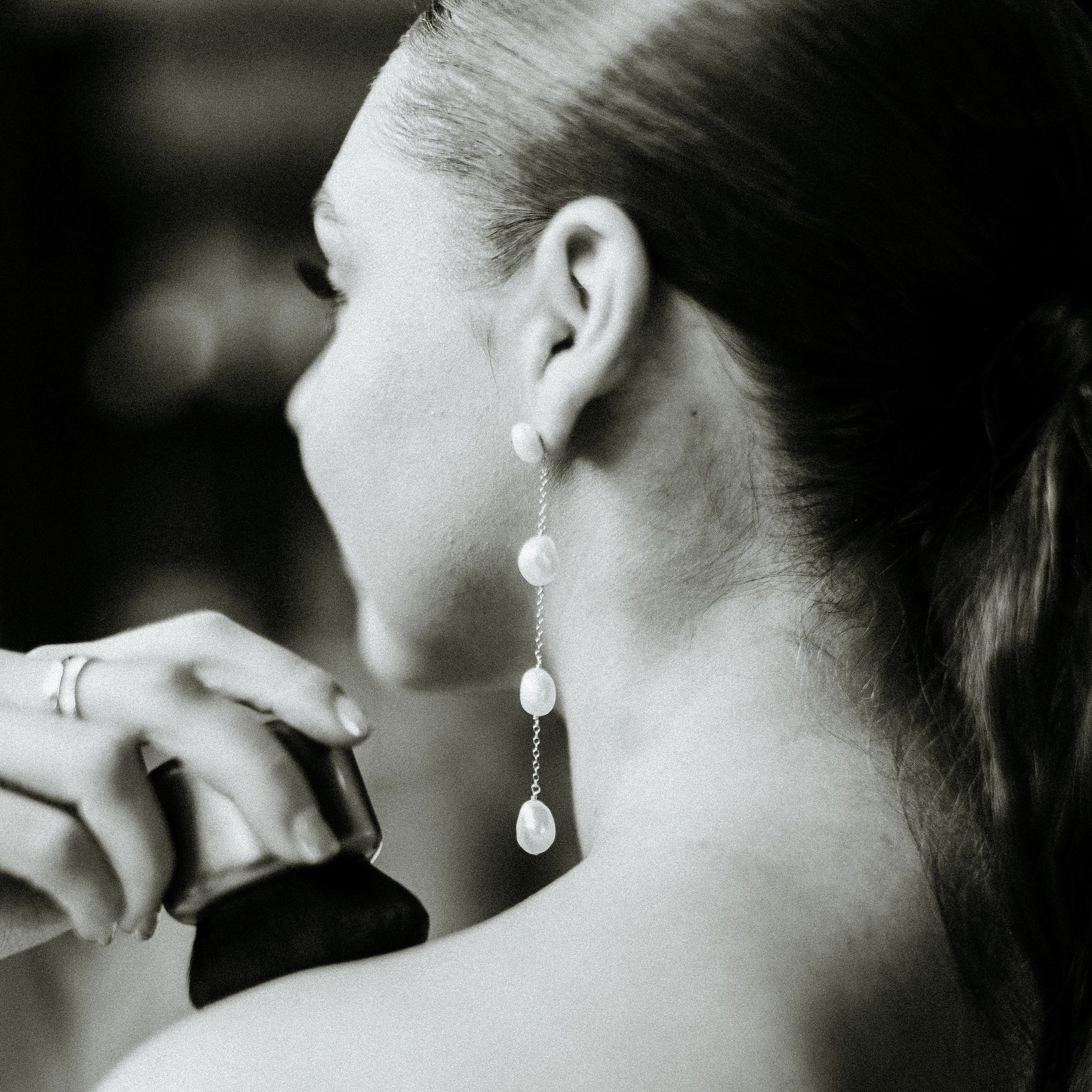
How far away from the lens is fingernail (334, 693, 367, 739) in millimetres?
622

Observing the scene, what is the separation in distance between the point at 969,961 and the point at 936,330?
0.98ft

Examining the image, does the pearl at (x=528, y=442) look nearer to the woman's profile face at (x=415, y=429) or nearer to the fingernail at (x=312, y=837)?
the woman's profile face at (x=415, y=429)

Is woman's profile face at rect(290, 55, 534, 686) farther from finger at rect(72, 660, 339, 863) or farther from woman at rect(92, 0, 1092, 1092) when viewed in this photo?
finger at rect(72, 660, 339, 863)

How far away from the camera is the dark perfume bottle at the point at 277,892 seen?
1.90 ft

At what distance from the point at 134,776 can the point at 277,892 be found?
0.09 m

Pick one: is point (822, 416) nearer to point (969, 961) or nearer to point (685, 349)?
point (685, 349)

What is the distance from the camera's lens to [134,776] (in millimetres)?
607

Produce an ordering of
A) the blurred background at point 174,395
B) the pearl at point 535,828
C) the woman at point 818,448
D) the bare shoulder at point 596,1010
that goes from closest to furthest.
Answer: the bare shoulder at point 596,1010, the woman at point 818,448, the pearl at point 535,828, the blurred background at point 174,395

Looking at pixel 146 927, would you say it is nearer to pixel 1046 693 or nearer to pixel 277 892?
pixel 277 892

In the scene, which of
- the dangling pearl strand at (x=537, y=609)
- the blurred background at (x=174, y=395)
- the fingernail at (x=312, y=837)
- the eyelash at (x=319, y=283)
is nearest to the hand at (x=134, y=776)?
the fingernail at (x=312, y=837)

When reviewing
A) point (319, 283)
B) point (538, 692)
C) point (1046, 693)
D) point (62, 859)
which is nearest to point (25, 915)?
point (62, 859)

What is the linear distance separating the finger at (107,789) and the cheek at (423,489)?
0.17 metres

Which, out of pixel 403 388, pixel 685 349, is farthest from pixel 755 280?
pixel 403 388

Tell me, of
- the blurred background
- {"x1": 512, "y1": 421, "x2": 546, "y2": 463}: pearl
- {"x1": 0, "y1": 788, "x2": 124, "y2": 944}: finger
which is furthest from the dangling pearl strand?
the blurred background
